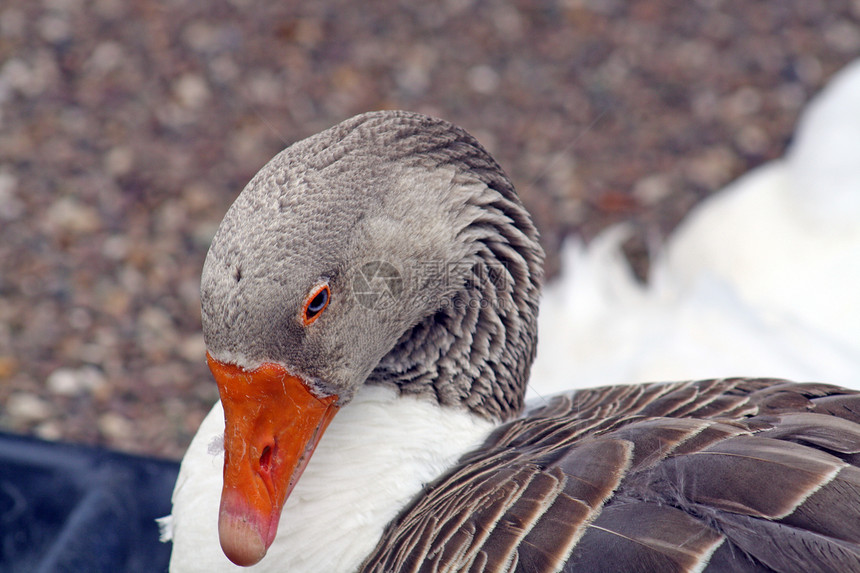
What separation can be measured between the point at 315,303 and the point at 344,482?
45 centimetres

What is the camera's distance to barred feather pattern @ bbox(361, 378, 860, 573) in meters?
1.41

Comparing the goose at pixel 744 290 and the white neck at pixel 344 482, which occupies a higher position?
the goose at pixel 744 290

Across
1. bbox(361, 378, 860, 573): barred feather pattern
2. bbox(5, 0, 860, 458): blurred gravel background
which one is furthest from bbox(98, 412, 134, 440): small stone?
bbox(361, 378, 860, 573): barred feather pattern

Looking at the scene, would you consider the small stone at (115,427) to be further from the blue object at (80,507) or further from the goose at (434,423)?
the goose at (434,423)

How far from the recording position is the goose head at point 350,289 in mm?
1491

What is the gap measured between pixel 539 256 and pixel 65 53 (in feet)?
12.2

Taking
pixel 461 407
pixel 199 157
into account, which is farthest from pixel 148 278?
pixel 461 407

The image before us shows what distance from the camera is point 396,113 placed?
5.80 feet

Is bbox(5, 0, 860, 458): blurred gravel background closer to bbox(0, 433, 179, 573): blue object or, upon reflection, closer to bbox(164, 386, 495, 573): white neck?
bbox(0, 433, 179, 573): blue object

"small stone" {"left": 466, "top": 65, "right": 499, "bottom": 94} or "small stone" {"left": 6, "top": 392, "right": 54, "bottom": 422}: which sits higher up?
"small stone" {"left": 466, "top": 65, "right": 499, "bottom": 94}

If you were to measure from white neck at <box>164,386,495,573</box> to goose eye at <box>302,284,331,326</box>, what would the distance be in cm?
38

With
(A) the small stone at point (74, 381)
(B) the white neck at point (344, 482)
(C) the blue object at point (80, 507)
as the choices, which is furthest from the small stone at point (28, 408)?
(B) the white neck at point (344, 482)

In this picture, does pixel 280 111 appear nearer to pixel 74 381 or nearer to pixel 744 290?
pixel 74 381

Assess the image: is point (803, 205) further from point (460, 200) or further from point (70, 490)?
point (70, 490)
